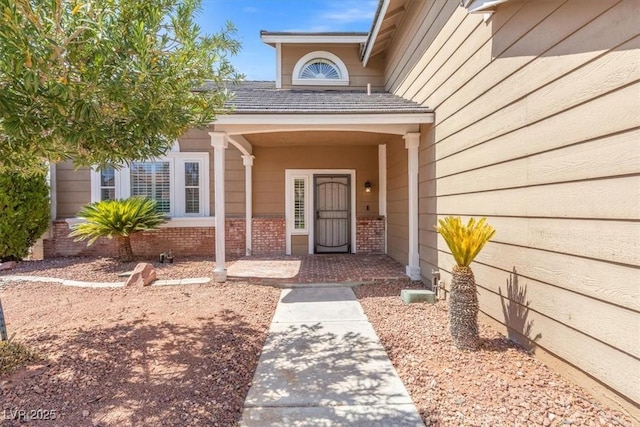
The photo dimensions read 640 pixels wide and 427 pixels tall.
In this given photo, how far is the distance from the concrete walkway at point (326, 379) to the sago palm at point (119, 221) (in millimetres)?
4764

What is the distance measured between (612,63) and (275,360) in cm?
345

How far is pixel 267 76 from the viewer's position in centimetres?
1046

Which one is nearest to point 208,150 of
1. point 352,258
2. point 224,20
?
point 352,258

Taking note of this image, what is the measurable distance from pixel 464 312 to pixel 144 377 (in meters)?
2.85

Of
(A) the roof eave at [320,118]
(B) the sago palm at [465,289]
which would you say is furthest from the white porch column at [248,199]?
(B) the sago palm at [465,289]

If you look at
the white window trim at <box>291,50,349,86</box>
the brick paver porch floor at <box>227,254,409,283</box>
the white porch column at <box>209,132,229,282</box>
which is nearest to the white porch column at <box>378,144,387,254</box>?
the brick paver porch floor at <box>227,254,409,283</box>

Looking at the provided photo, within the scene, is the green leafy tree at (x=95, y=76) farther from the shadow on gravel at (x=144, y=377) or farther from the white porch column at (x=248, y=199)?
the white porch column at (x=248, y=199)

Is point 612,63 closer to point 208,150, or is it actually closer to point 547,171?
point 547,171

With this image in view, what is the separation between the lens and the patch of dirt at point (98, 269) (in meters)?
6.41

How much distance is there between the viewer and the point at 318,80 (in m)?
8.97

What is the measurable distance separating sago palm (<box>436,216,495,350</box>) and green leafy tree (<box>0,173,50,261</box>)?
898 cm

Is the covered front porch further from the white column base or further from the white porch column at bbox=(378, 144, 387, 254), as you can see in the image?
the white column base

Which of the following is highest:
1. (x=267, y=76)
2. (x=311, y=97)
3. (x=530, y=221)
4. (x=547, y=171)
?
(x=267, y=76)

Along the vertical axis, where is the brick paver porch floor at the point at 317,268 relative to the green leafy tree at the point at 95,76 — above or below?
below
